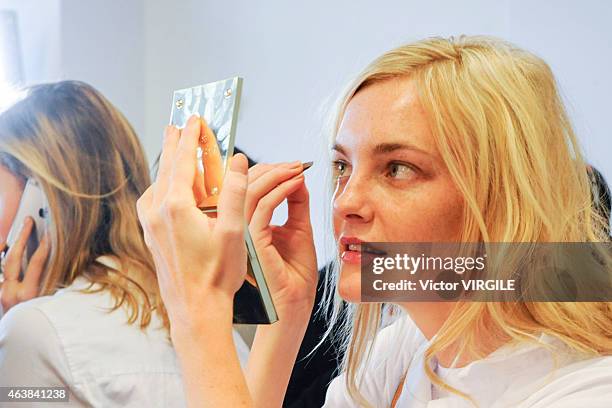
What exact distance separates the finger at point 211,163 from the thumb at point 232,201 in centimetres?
4

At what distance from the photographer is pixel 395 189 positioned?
0.74m

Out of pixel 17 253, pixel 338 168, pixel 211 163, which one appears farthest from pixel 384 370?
pixel 17 253

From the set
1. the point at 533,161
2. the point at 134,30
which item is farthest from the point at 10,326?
the point at 134,30

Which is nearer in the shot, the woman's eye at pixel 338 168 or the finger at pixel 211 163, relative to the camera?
the finger at pixel 211 163

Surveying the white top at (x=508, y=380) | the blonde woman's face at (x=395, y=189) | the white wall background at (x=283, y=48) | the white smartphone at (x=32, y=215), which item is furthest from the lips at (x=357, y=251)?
the white smartphone at (x=32, y=215)

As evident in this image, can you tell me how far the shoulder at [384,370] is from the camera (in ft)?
2.81

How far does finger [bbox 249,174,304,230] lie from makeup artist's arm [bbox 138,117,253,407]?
15cm

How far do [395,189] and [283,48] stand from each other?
2.91ft

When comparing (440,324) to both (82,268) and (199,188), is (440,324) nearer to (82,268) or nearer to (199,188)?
(199,188)

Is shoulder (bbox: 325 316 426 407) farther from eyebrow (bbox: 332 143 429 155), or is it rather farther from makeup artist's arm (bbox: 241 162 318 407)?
eyebrow (bbox: 332 143 429 155)

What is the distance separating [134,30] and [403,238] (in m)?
1.19

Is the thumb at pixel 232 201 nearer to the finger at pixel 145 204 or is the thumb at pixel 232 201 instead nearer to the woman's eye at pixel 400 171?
the finger at pixel 145 204

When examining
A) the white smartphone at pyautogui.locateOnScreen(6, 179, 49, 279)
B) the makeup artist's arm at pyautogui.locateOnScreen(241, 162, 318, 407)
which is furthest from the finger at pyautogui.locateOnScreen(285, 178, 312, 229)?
the white smartphone at pyautogui.locateOnScreen(6, 179, 49, 279)

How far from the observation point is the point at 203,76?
5.52 ft
